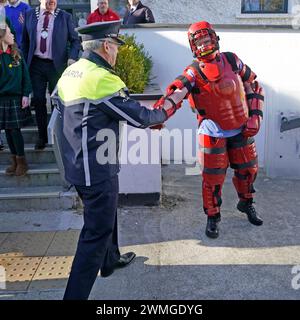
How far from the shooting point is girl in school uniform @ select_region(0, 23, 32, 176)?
4.42 m

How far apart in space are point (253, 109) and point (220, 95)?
0.42m

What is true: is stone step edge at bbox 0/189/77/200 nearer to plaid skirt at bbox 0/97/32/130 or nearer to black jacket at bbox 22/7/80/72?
plaid skirt at bbox 0/97/32/130

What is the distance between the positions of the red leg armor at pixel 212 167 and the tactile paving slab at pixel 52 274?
1.35 m

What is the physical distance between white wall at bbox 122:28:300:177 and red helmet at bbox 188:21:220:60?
220 centimetres

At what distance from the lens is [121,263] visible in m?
3.40

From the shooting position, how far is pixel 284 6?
8.26 m

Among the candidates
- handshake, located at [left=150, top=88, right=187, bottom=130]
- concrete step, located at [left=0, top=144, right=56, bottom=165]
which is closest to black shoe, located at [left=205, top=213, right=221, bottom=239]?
handshake, located at [left=150, top=88, right=187, bottom=130]

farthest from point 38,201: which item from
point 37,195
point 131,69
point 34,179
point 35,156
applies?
point 131,69

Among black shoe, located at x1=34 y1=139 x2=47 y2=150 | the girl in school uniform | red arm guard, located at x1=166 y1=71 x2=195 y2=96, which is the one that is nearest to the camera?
red arm guard, located at x1=166 y1=71 x2=195 y2=96

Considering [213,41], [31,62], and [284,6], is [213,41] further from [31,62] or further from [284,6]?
[284,6]

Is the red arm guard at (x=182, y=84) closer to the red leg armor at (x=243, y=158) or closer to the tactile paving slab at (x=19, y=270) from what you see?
the red leg armor at (x=243, y=158)

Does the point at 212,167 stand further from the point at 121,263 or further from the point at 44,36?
Answer: the point at 44,36

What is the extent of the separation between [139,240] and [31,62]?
7.99ft
